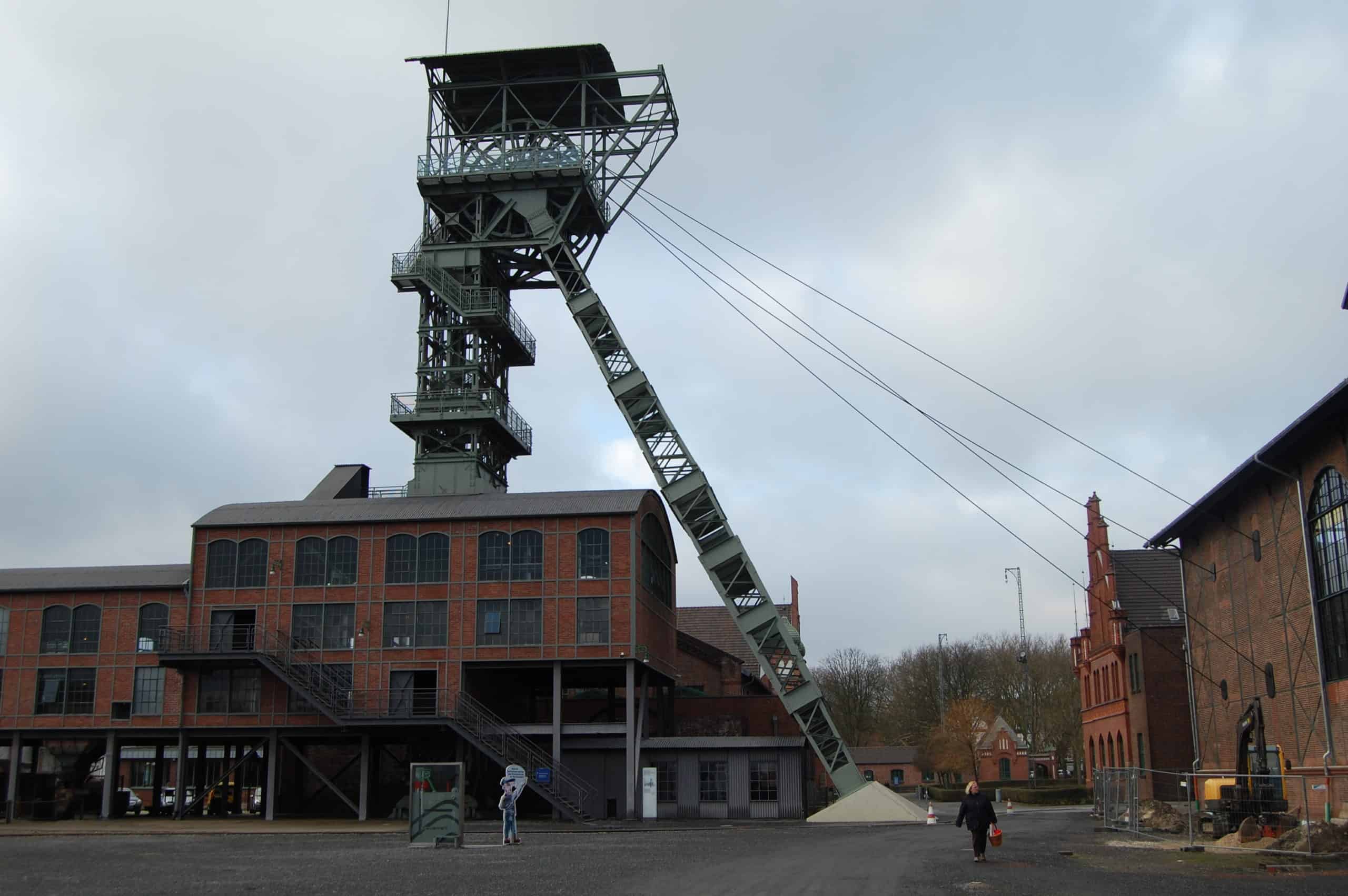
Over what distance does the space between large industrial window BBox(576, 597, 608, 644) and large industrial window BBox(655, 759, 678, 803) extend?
4245mm

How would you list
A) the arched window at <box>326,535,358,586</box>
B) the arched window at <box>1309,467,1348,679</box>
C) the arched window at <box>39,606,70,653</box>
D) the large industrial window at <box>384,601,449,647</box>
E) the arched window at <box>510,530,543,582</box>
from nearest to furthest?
the arched window at <box>1309,467,1348,679</box>, the arched window at <box>510,530,543,582</box>, the large industrial window at <box>384,601,449,647</box>, the arched window at <box>326,535,358,586</box>, the arched window at <box>39,606,70,653</box>

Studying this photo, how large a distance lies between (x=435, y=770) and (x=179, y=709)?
641 inches

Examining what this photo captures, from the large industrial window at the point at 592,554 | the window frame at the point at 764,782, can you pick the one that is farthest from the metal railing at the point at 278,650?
the window frame at the point at 764,782

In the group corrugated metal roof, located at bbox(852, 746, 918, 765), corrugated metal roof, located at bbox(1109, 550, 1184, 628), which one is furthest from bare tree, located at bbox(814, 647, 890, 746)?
corrugated metal roof, located at bbox(1109, 550, 1184, 628)

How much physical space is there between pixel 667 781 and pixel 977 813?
1801 cm

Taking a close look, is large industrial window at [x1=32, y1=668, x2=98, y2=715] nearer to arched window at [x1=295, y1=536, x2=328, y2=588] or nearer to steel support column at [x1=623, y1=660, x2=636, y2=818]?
arched window at [x1=295, y1=536, x2=328, y2=588]

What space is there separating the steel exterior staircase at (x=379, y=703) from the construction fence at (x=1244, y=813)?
1429cm

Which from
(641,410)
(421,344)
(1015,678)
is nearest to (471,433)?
(421,344)

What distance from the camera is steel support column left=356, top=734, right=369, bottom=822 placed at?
35719 mm

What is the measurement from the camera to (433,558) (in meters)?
36.7

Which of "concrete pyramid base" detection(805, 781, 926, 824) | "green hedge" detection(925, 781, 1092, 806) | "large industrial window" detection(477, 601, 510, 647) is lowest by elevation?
"green hedge" detection(925, 781, 1092, 806)

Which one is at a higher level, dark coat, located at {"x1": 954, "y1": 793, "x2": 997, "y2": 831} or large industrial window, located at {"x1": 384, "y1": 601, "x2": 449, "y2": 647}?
large industrial window, located at {"x1": 384, "y1": 601, "x2": 449, "y2": 647}

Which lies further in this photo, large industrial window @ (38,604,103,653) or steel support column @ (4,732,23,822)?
large industrial window @ (38,604,103,653)

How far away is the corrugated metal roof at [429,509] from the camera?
3647 centimetres
